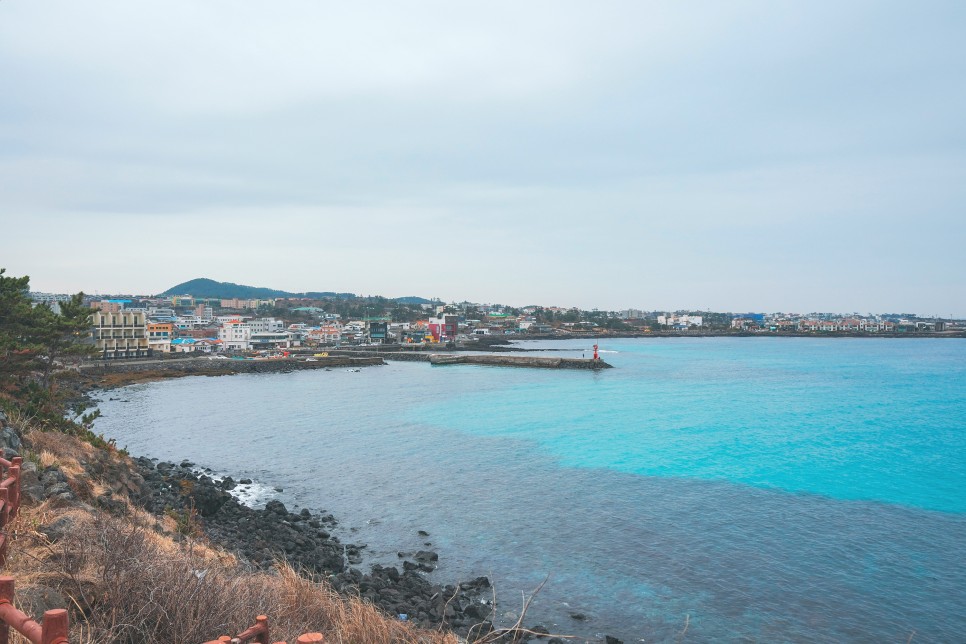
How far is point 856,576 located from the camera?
409 inches

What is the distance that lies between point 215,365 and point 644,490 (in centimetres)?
4610

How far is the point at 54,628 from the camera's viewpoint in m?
2.12

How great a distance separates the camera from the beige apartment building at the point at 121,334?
169 feet

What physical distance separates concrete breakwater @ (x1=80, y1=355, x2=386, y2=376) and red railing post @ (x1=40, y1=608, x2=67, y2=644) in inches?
1892

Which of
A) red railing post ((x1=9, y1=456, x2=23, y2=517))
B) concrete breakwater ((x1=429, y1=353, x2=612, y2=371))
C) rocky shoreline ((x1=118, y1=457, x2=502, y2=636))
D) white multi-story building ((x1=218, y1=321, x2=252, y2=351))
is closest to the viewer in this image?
red railing post ((x1=9, y1=456, x2=23, y2=517))

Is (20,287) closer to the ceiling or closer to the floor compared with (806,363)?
closer to the ceiling

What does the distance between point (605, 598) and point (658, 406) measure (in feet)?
79.2

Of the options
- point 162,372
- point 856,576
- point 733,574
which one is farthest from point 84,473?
point 162,372

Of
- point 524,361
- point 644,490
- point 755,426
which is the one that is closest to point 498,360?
point 524,361

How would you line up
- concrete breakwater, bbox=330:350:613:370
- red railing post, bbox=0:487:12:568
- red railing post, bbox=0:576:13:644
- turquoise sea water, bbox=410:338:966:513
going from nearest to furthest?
red railing post, bbox=0:576:13:644
red railing post, bbox=0:487:12:568
turquoise sea water, bbox=410:338:966:513
concrete breakwater, bbox=330:350:613:370

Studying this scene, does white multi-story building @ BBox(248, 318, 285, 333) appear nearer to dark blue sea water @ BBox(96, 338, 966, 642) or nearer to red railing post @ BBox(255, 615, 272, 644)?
dark blue sea water @ BBox(96, 338, 966, 642)

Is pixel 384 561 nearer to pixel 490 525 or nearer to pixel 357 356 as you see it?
pixel 490 525

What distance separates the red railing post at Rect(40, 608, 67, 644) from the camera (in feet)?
6.89

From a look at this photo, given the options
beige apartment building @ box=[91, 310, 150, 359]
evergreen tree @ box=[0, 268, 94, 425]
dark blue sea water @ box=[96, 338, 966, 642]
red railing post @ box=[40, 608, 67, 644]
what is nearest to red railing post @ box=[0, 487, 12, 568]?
red railing post @ box=[40, 608, 67, 644]
